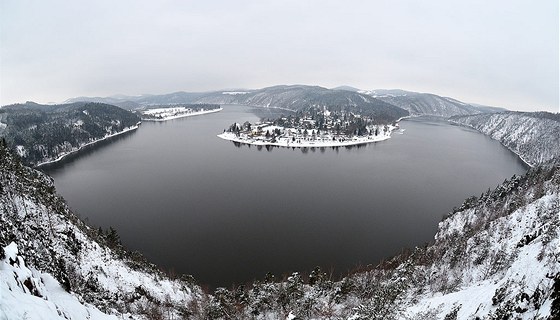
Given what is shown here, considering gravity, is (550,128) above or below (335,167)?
above

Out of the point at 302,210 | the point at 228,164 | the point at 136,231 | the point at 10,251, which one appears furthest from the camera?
the point at 228,164

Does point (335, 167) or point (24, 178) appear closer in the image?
point (24, 178)

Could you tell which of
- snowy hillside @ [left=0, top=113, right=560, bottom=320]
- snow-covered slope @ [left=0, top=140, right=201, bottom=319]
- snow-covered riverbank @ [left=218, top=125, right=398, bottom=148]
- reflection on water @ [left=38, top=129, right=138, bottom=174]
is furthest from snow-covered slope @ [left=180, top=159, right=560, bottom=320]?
reflection on water @ [left=38, top=129, right=138, bottom=174]

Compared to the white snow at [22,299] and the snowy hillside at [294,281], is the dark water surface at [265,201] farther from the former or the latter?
the white snow at [22,299]

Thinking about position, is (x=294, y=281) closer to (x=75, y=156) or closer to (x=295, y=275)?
(x=295, y=275)

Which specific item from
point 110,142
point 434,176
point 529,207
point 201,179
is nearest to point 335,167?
point 434,176

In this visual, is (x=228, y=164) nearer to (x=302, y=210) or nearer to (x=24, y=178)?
(x=302, y=210)

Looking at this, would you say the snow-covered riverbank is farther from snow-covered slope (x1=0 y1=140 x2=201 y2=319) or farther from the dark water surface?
snow-covered slope (x1=0 y1=140 x2=201 y2=319)
